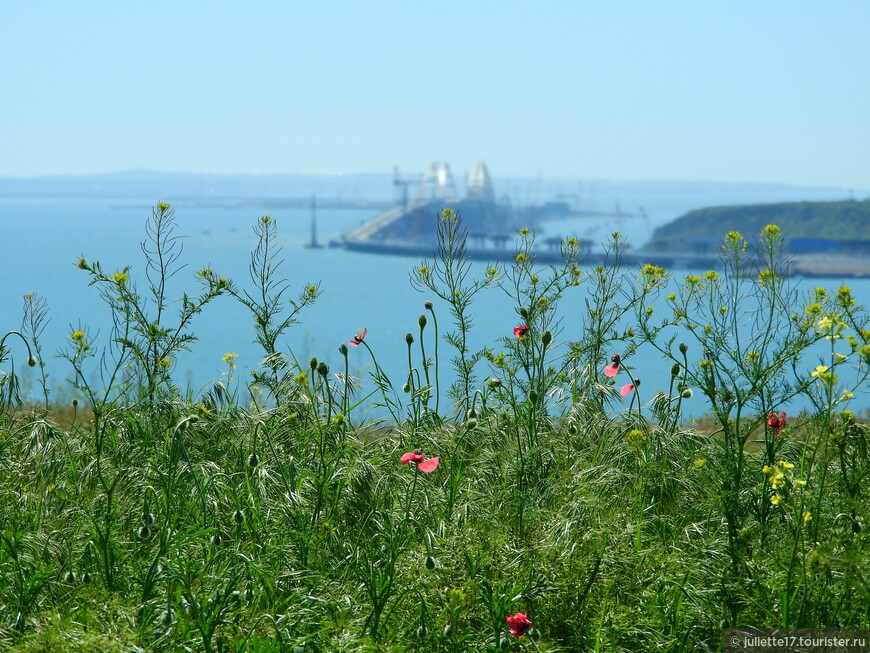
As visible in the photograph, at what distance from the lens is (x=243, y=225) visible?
125 metres

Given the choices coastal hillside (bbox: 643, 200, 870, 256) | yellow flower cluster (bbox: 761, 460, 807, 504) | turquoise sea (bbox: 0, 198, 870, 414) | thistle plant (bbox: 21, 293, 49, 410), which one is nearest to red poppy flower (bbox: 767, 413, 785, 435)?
yellow flower cluster (bbox: 761, 460, 807, 504)

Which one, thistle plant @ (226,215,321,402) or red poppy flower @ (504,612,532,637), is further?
thistle plant @ (226,215,321,402)

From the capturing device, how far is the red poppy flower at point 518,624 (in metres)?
2.49

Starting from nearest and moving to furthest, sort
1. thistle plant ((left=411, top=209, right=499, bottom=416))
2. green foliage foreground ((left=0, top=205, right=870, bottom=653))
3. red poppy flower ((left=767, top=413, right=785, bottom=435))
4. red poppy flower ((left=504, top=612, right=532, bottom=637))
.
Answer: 1. red poppy flower ((left=504, top=612, right=532, bottom=637))
2. green foliage foreground ((left=0, top=205, right=870, bottom=653))
3. red poppy flower ((left=767, top=413, right=785, bottom=435))
4. thistle plant ((left=411, top=209, right=499, bottom=416))

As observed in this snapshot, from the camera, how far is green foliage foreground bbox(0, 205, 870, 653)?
2.65 meters

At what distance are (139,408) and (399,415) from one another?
3.72 feet

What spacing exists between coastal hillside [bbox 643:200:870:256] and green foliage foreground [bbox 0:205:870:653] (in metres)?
61.8

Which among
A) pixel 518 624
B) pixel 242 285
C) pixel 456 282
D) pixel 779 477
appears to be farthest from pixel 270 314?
pixel 242 285

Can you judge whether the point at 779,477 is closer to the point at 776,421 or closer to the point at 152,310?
the point at 776,421

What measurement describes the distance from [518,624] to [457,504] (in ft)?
2.87

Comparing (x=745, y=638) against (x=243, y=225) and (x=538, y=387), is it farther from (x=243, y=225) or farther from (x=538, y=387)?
(x=243, y=225)

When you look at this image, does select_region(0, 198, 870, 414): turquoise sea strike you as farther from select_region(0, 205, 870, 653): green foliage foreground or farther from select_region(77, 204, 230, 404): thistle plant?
select_region(0, 205, 870, 653): green foliage foreground

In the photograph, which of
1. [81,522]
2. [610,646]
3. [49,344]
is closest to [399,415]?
[81,522]

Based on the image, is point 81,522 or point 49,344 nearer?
point 81,522
